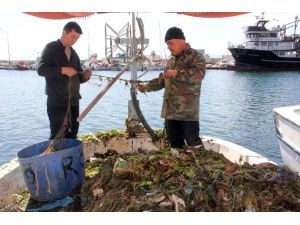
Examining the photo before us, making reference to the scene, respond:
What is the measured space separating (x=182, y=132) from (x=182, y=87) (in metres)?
0.66

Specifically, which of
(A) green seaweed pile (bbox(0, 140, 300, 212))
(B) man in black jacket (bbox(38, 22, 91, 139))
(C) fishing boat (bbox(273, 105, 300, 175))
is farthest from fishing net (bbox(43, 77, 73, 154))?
(C) fishing boat (bbox(273, 105, 300, 175))

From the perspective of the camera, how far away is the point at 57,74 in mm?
4477

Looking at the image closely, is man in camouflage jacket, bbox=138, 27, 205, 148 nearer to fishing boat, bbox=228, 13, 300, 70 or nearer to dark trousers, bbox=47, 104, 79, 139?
dark trousers, bbox=47, 104, 79, 139

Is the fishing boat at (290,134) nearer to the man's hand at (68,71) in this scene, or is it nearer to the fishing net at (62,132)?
the fishing net at (62,132)

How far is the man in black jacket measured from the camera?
4500mm

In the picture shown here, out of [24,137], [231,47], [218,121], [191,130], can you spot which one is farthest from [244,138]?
[231,47]

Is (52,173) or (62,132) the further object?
(62,132)

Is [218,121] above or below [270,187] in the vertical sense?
below

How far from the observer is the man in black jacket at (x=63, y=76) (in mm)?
4500

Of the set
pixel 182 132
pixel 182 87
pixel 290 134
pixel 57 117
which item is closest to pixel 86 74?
pixel 57 117

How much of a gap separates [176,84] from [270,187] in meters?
1.78

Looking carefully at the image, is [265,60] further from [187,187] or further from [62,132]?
[187,187]

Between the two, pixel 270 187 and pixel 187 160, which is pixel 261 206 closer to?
pixel 270 187

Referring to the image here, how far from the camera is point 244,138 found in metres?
16.9
